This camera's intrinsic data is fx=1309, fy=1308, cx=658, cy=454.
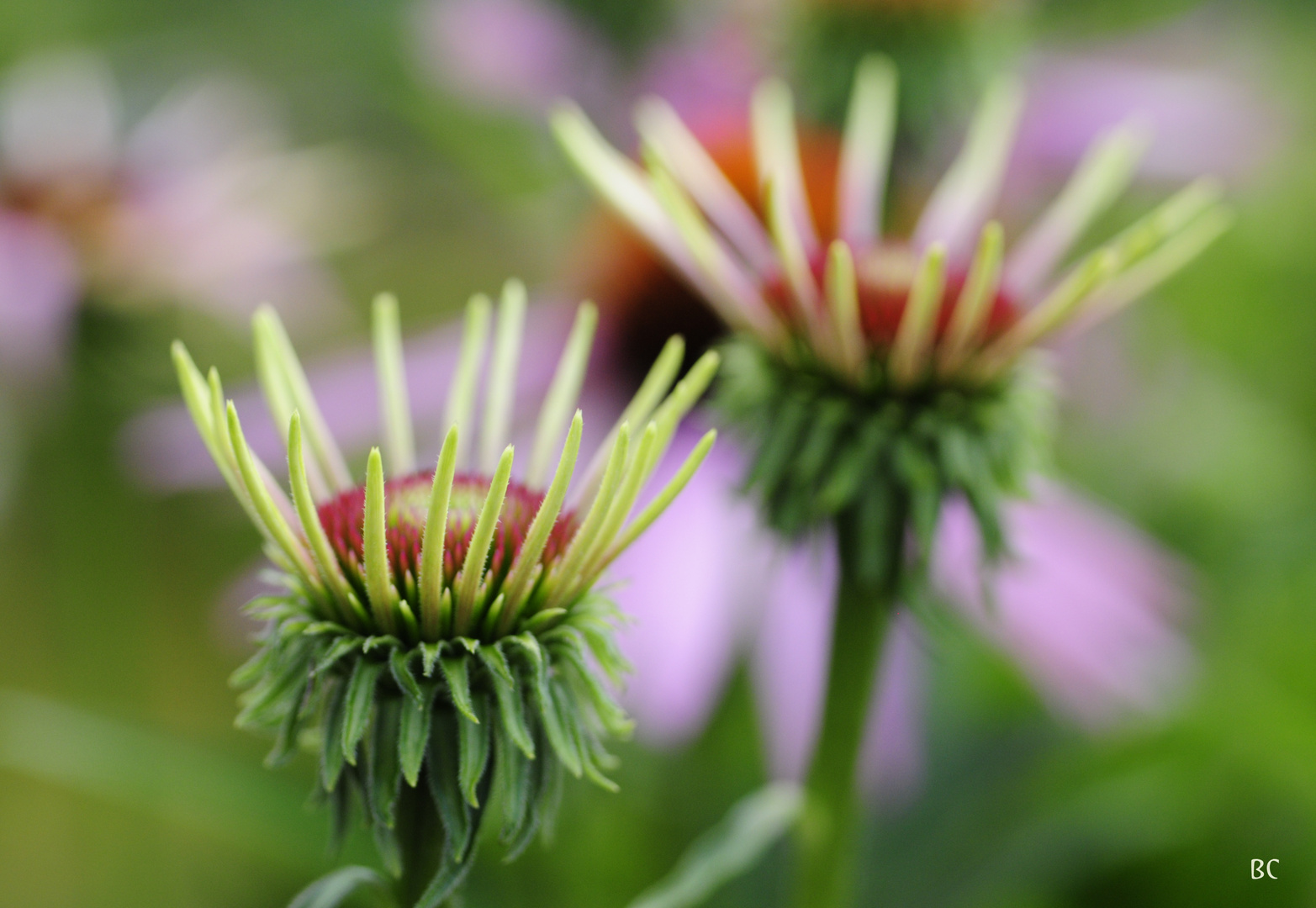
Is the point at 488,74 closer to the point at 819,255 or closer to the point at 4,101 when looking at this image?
the point at 4,101

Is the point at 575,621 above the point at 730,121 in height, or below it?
below

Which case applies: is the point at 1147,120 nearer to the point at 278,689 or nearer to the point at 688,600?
the point at 688,600

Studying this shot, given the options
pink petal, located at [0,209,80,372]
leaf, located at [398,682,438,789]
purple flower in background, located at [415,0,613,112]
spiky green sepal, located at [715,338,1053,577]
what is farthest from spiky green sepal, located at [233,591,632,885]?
purple flower in background, located at [415,0,613,112]

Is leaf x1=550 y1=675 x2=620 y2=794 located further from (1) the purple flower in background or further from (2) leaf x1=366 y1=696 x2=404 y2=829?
(1) the purple flower in background

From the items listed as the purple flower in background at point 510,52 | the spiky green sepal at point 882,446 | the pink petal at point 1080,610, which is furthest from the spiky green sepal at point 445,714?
the purple flower in background at point 510,52

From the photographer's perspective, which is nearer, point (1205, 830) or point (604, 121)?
point (1205, 830)

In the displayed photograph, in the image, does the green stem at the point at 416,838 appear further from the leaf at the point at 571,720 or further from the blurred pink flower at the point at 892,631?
the blurred pink flower at the point at 892,631

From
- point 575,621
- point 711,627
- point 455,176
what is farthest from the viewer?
point 455,176

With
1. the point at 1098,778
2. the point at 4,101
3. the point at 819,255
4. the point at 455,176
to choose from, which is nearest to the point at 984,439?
the point at 819,255
